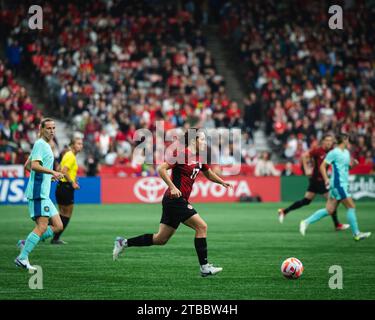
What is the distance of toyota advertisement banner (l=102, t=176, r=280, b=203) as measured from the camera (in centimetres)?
3388

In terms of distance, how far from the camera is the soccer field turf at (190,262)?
12258 millimetres

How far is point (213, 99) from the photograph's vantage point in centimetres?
3862

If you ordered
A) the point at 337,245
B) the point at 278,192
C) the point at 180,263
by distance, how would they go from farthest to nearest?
the point at 278,192 < the point at 337,245 < the point at 180,263

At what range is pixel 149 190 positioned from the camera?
111 feet

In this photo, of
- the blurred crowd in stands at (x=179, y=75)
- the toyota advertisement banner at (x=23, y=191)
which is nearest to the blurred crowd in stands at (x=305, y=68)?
the blurred crowd in stands at (x=179, y=75)

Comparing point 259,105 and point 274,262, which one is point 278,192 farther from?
point 274,262

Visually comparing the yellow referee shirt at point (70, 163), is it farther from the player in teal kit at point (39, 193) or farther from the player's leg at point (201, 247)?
the player's leg at point (201, 247)

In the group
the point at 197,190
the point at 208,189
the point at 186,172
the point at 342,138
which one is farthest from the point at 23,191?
the point at 186,172

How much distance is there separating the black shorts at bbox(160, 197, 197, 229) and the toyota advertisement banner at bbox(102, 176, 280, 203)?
64.0 ft

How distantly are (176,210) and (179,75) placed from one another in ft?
81.8

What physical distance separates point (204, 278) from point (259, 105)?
2524cm

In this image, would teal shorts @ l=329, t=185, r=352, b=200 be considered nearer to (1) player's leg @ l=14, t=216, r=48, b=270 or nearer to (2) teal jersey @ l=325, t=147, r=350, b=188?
(2) teal jersey @ l=325, t=147, r=350, b=188
